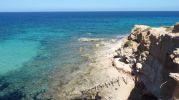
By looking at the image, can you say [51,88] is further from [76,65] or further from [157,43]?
[157,43]

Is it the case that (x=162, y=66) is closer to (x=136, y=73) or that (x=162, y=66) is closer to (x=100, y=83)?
(x=136, y=73)

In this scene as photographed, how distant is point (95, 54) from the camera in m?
38.7

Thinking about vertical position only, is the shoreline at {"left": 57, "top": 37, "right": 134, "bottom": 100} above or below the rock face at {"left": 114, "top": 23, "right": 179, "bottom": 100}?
below

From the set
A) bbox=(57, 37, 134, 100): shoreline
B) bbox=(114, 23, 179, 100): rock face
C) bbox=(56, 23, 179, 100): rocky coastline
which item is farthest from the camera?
bbox=(57, 37, 134, 100): shoreline

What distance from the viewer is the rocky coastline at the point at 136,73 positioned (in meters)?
13.0

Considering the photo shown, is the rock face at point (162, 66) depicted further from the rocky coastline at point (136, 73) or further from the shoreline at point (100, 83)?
the shoreline at point (100, 83)

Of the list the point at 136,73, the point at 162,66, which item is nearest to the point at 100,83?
the point at 136,73

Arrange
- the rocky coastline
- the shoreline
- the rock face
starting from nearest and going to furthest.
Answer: the rock face → the rocky coastline → the shoreline

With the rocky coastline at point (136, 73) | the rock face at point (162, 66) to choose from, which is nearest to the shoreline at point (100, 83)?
the rocky coastline at point (136, 73)

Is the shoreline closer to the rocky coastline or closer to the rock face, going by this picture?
the rocky coastline

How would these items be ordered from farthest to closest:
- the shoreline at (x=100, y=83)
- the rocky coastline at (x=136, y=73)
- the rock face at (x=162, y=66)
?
the shoreline at (x=100, y=83)
the rocky coastline at (x=136, y=73)
the rock face at (x=162, y=66)

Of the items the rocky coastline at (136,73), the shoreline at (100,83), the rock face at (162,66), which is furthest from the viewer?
the shoreline at (100,83)

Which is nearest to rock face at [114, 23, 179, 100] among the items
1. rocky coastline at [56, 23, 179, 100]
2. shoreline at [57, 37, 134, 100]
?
rocky coastline at [56, 23, 179, 100]

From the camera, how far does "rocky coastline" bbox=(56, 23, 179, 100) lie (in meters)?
13.0
